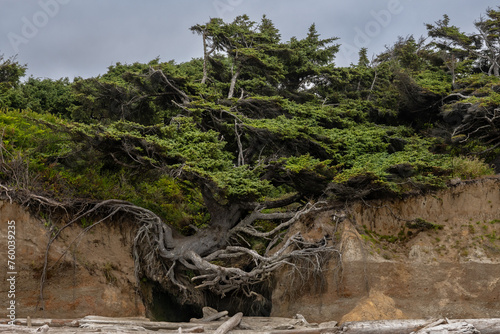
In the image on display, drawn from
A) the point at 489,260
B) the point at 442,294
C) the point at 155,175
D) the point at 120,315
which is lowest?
the point at 120,315

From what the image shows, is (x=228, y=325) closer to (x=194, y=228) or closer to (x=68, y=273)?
(x=194, y=228)

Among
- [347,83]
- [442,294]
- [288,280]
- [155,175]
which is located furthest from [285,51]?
[442,294]

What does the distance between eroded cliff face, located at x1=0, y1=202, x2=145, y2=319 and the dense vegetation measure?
3.32 ft

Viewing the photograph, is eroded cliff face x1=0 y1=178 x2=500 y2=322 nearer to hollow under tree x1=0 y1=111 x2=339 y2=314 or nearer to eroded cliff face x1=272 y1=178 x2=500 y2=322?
eroded cliff face x1=272 y1=178 x2=500 y2=322

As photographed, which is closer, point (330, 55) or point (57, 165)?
point (57, 165)

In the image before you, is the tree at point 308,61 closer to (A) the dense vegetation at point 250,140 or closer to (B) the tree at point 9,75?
(A) the dense vegetation at point 250,140

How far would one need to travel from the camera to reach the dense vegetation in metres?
14.4

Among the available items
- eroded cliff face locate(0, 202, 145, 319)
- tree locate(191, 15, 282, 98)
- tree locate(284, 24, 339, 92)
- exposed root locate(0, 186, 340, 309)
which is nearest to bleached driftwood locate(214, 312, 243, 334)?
exposed root locate(0, 186, 340, 309)

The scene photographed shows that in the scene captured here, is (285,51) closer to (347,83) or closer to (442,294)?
(347,83)

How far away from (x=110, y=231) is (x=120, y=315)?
2747 millimetres

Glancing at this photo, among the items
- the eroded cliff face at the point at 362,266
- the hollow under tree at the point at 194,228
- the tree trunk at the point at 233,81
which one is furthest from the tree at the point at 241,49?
the eroded cliff face at the point at 362,266

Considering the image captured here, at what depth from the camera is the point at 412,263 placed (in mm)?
14016

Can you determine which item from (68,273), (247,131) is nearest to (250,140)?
(247,131)

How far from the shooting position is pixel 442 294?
44.4 ft
